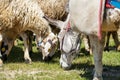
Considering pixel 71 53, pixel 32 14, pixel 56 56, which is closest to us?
pixel 71 53

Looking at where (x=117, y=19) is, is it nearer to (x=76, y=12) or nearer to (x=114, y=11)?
(x=114, y=11)

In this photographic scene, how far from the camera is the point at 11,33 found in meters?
8.50

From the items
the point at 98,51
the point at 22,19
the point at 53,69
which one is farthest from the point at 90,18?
the point at 22,19

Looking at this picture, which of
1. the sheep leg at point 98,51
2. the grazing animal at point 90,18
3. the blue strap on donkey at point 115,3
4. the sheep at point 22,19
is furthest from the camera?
the sheep at point 22,19

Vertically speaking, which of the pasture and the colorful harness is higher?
the colorful harness

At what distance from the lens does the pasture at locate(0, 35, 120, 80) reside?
22.2 ft

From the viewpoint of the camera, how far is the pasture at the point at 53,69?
22.2 feet

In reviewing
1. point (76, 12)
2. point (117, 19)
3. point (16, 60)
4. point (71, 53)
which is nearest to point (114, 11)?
point (117, 19)

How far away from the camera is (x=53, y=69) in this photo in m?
7.59

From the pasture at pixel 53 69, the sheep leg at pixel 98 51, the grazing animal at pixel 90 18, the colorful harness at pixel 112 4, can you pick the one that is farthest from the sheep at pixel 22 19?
the colorful harness at pixel 112 4

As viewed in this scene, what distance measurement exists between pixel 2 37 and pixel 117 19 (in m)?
4.11

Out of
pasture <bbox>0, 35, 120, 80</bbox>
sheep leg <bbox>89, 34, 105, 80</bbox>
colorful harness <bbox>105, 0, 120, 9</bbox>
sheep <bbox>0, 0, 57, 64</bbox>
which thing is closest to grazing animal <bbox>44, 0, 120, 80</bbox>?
colorful harness <bbox>105, 0, 120, 9</bbox>

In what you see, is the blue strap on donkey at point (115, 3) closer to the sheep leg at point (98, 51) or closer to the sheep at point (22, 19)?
the sheep leg at point (98, 51)

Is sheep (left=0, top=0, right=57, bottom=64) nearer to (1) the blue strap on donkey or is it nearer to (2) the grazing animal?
(2) the grazing animal
